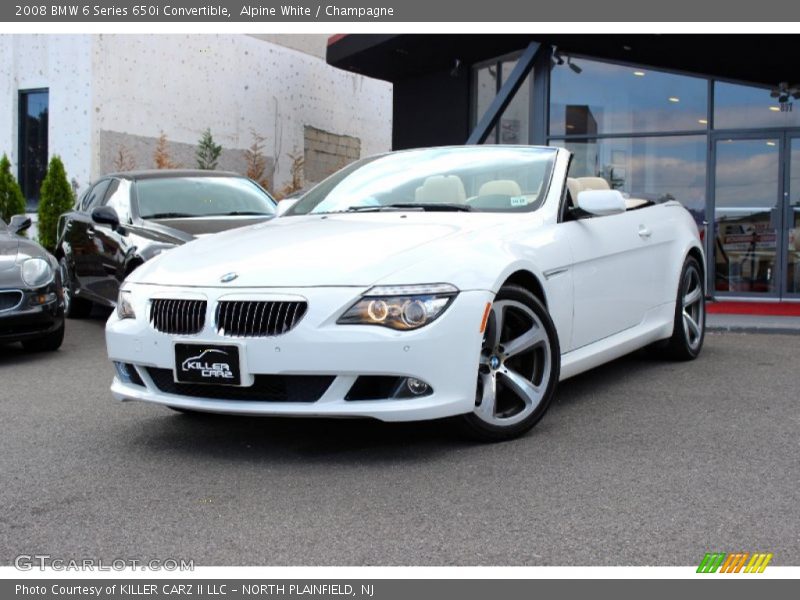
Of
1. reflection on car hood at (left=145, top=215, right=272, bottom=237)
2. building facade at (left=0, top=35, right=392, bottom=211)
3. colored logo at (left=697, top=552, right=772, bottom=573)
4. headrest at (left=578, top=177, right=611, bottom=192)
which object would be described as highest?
building facade at (left=0, top=35, right=392, bottom=211)

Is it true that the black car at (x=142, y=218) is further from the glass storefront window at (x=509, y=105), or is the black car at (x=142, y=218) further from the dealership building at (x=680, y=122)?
the glass storefront window at (x=509, y=105)

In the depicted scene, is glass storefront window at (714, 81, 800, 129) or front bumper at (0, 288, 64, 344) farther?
glass storefront window at (714, 81, 800, 129)

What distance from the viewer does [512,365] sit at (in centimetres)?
474

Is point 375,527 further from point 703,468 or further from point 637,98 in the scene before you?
point 637,98

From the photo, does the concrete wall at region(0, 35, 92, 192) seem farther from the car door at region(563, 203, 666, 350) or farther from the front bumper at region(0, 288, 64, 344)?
the car door at region(563, 203, 666, 350)

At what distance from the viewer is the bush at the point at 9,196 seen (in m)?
16.5

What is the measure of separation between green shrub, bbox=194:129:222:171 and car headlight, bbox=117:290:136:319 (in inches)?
554

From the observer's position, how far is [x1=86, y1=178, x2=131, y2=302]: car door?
885 centimetres

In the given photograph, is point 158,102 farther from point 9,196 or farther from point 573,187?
point 573,187

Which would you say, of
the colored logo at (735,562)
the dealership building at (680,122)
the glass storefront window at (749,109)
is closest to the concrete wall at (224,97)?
the dealership building at (680,122)

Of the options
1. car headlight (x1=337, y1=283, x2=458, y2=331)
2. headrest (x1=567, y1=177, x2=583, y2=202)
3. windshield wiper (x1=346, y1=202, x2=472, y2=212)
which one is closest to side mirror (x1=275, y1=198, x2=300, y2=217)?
windshield wiper (x1=346, y1=202, x2=472, y2=212)

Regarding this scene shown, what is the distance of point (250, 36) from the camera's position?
67.4 ft

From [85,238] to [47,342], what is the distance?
2.03m
